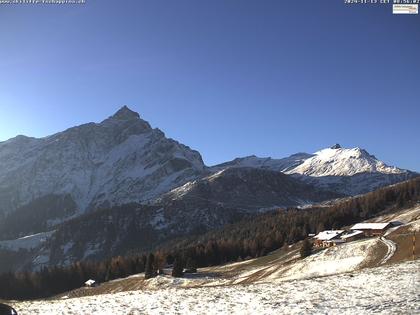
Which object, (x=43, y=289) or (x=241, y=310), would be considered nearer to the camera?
(x=241, y=310)

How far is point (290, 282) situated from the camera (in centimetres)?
4122

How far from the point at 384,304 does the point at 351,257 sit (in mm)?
51542

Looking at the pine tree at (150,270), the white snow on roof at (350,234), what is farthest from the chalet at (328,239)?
the pine tree at (150,270)

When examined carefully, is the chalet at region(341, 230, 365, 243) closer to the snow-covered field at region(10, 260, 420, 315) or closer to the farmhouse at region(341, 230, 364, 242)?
the farmhouse at region(341, 230, 364, 242)

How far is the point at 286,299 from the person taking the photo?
34375 mm

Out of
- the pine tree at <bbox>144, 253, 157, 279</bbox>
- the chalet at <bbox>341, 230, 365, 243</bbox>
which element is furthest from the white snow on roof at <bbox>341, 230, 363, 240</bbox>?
the pine tree at <bbox>144, 253, 157, 279</bbox>

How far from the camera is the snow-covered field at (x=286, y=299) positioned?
102 feet

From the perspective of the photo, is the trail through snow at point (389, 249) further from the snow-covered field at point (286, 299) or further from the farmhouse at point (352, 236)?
the farmhouse at point (352, 236)

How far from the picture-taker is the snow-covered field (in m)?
31.1

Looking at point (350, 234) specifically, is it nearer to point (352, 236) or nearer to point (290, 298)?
point (352, 236)

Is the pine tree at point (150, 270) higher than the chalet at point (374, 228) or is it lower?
lower

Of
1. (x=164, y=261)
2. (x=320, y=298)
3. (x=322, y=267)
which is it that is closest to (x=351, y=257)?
(x=322, y=267)

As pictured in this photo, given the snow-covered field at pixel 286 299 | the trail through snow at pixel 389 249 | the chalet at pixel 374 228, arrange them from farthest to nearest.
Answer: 1. the chalet at pixel 374 228
2. the trail through snow at pixel 389 249
3. the snow-covered field at pixel 286 299

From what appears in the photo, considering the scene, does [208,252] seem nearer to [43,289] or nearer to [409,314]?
[43,289]
